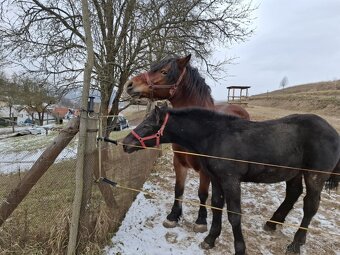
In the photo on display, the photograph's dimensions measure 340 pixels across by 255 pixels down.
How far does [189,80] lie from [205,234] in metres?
2.26

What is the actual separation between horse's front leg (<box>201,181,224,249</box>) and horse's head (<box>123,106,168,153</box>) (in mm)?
992

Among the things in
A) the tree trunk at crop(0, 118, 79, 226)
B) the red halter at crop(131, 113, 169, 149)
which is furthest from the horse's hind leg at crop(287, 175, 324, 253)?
the tree trunk at crop(0, 118, 79, 226)

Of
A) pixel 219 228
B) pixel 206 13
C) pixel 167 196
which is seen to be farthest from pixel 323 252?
pixel 206 13

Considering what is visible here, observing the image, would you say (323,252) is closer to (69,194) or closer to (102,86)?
(69,194)

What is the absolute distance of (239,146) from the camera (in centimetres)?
314

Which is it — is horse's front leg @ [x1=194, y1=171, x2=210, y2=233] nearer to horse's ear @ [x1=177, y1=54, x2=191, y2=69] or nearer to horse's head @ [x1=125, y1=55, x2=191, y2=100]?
horse's head @ [x1=125, y1=55, x2=191, y2=100]

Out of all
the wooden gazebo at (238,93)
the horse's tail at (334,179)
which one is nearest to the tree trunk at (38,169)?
the horse's tail at (334,179)

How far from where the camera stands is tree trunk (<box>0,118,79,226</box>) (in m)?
2.95

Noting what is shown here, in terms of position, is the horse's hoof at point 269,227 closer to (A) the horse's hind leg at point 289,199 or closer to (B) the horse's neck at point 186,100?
(A) the horse's hind leg at point 289,199

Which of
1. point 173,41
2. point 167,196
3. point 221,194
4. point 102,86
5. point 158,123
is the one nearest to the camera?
point 158,123

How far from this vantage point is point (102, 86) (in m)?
6.86

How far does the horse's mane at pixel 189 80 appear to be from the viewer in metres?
3.59

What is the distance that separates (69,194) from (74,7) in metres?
5.44

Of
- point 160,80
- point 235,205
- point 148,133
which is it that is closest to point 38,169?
point 148,133
